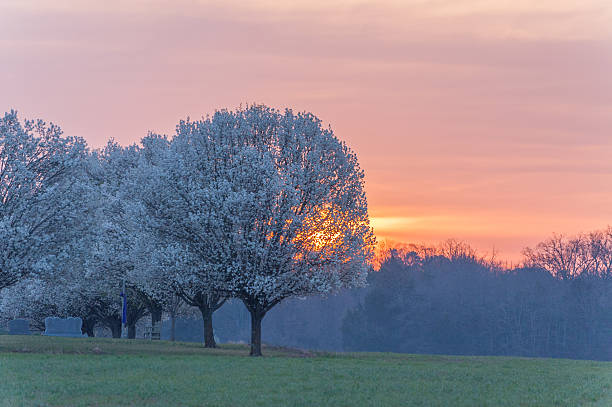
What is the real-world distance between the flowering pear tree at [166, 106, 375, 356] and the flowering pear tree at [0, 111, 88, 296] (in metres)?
6.43

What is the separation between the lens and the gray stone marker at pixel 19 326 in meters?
94.0

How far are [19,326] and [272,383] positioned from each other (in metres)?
67.8

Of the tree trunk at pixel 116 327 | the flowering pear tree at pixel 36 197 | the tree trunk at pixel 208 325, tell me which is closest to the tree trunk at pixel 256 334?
the tree trunk at pixel 208 325

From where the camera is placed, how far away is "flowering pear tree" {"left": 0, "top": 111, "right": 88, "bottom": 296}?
51.2 metres

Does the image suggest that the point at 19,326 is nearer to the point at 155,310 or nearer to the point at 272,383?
the point at 155,310

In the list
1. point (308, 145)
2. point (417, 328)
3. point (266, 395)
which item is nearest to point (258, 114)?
point (308, 145)

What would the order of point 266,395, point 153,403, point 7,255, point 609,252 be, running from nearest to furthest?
point 153,403 → point 266,395 → point 7,255 → point 609,252

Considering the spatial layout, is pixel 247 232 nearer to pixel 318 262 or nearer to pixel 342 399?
pixel 318 262

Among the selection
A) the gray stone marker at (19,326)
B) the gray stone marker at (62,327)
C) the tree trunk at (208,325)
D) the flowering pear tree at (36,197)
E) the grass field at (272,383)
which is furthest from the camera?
the gray stone marker at (19,326)

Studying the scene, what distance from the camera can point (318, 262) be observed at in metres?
52.9

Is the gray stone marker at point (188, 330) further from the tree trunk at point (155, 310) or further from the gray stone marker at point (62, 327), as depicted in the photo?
the tree trunk at point (155, 310)

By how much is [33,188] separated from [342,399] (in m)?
31.1

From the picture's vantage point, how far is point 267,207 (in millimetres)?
51688

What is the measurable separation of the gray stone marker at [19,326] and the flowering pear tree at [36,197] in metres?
43.8
